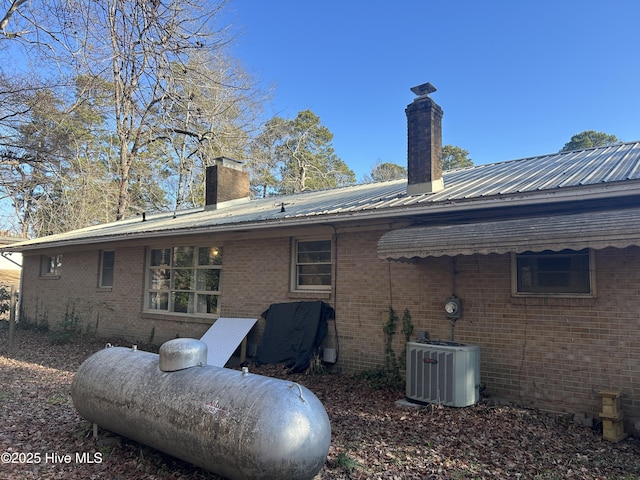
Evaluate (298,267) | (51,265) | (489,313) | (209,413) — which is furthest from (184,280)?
(209,413)

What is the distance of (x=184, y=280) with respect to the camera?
38.7 feet

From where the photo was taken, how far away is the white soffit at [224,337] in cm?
922

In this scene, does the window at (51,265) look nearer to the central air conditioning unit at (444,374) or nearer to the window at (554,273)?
the central air conditioning unit at (444,374)

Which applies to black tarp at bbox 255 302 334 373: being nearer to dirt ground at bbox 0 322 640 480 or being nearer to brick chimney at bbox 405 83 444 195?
dirt ground at bbox 0 322 640 480

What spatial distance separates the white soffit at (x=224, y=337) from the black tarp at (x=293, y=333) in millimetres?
488

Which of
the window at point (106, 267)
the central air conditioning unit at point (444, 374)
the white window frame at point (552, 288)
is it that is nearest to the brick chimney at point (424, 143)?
the white window frame at point (552, 288)

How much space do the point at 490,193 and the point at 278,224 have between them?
3982mm

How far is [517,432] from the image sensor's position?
5520 mm

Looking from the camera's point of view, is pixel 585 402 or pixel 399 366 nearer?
pixel 585 402

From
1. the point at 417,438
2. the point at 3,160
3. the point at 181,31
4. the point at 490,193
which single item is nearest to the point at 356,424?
the point at 417,438

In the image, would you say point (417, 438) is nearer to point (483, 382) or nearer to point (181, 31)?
point (483, 382)

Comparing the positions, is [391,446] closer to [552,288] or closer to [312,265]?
[552,288]

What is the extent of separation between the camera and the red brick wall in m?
5.99

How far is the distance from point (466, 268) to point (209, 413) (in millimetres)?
4758
